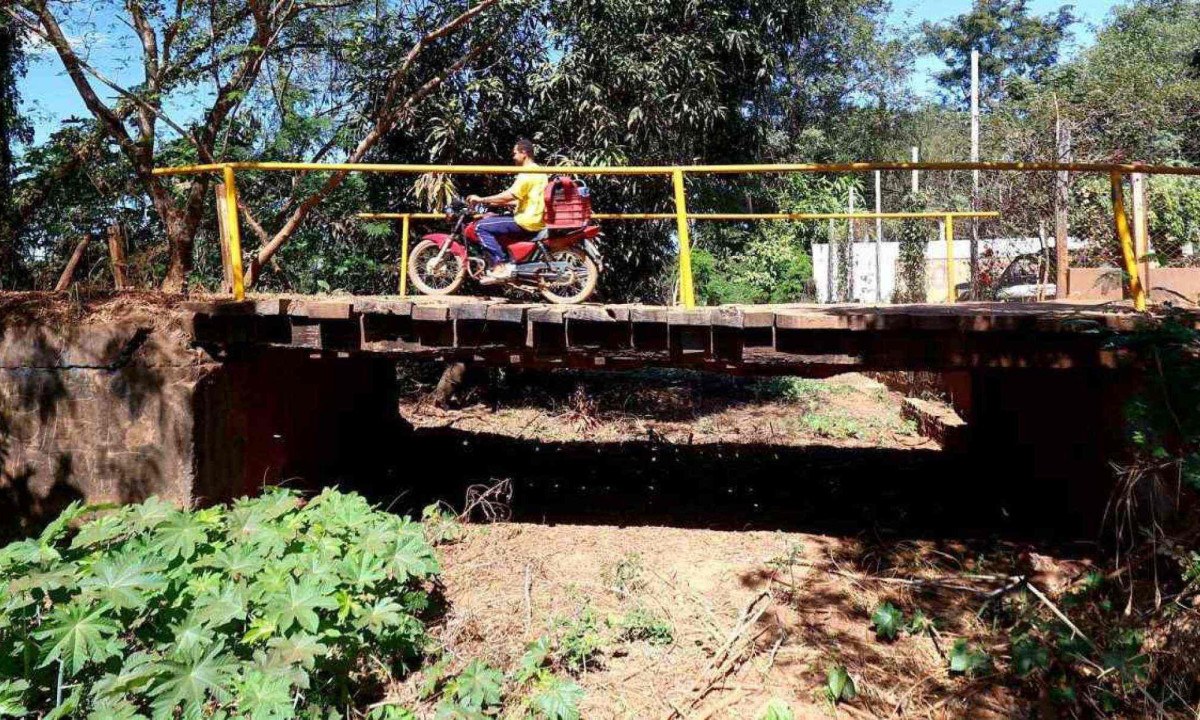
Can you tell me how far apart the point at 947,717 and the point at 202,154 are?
27.6 feet

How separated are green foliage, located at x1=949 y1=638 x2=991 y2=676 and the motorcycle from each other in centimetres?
358

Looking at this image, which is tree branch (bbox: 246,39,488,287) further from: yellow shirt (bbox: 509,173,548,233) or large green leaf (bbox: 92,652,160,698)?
large green leaf (bbox: 92,652,160,698)

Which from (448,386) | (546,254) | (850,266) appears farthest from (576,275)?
(850,266)

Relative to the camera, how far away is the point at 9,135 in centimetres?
1153

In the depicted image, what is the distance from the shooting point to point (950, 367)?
6.05 meters

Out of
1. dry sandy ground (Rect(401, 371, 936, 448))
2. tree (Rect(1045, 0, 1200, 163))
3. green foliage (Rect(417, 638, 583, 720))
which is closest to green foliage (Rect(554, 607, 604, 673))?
green foliage (Rect(417, 638, 583, 720))

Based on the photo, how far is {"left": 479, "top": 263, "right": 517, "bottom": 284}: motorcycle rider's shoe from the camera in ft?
22.2

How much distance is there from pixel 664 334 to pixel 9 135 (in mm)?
10552

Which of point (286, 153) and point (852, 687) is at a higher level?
point (286, 153)

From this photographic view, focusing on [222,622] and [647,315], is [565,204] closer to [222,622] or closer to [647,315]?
[647,315]

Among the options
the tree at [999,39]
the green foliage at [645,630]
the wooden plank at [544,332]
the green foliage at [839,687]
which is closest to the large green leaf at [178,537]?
the wooden plank at [544,332]

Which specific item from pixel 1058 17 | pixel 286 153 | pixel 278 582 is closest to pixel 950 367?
pixel 278 582

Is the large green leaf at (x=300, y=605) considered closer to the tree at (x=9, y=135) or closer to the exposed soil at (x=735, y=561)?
the exposed soil at (x=735, y=561)

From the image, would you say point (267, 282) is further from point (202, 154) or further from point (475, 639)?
point (475, 639)
